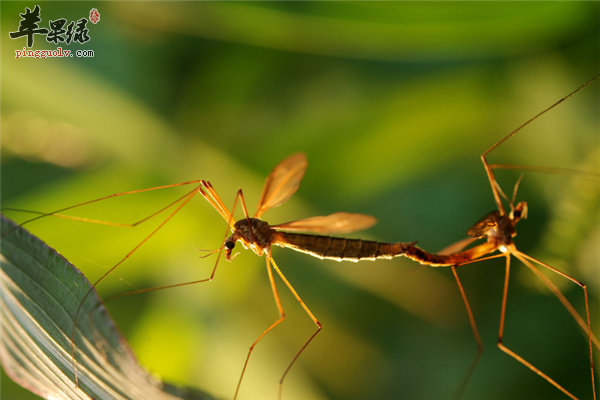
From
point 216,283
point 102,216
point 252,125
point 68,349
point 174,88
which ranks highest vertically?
point 174,88

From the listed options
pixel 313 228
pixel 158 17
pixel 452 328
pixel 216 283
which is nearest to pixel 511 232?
pixel 452 328

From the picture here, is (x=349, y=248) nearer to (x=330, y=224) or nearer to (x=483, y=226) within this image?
(x=330, y=224)

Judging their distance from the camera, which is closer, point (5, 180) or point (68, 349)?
point (68, 349)

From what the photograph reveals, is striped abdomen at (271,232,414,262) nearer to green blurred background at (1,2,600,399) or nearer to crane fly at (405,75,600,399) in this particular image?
crane fly at (405,75,600,399)

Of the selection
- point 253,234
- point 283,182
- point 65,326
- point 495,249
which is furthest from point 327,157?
point 65,326

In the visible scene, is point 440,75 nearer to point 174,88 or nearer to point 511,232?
point 511,232

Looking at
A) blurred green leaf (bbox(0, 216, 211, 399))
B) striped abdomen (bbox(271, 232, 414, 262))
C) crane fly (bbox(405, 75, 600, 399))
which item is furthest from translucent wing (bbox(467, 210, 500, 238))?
blurred green leaf (bbox(0, 216, 211, 399))

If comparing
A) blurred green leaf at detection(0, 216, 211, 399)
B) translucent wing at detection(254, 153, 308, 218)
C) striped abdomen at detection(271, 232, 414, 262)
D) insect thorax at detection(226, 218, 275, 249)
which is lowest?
blurred green leaf at detection(0, 216, 211, 399)
